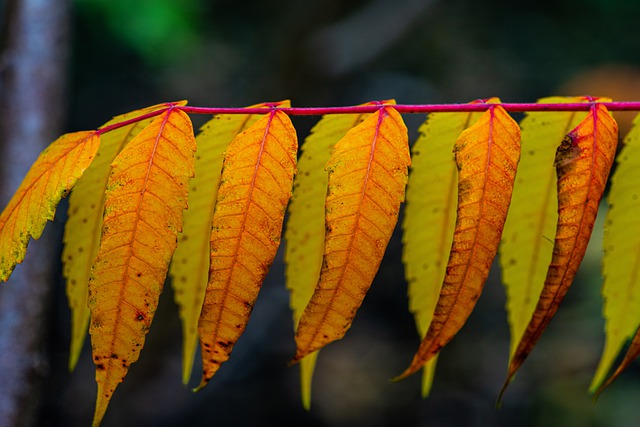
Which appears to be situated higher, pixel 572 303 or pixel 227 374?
pixel 572 303

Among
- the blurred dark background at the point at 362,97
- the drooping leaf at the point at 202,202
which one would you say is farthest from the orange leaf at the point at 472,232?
the blurred dark background at the point at 362,97

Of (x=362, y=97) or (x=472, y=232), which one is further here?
(x=362, y=97)

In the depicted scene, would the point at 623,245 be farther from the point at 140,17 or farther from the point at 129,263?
the point at 140,17

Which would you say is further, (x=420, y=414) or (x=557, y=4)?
(x=557, y=4)

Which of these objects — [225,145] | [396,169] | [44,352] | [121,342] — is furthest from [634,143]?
[44,352]

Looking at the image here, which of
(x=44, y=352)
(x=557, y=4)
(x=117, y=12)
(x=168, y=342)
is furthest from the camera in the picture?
(x=557, y=4)

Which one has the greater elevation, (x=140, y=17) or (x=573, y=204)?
(x=140, y=17)

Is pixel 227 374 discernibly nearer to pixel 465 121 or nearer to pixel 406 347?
pixel 406 347

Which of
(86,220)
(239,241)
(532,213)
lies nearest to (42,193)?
(86,220)
